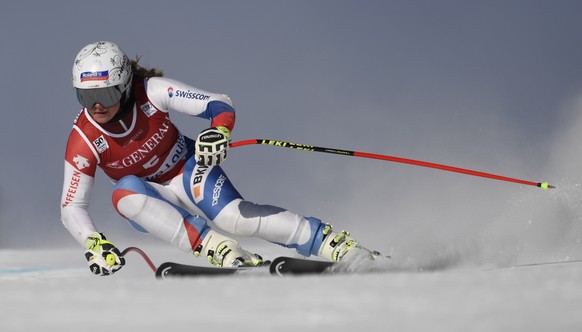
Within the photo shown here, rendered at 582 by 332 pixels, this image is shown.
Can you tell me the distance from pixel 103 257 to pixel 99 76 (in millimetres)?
850

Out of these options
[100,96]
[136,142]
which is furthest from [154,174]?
[100,96]

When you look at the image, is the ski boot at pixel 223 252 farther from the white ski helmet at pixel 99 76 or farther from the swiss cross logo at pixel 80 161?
the white ski helmet at pixel 99 76

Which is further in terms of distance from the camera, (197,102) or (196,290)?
(197,102)

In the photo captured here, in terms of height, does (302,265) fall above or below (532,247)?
below

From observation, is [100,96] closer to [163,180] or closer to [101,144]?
[101,144]

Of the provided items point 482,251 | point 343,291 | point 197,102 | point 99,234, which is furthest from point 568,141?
point 343,291

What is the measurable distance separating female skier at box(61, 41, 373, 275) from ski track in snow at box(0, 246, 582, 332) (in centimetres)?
92

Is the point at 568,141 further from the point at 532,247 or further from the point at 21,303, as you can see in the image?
the point at 21,303

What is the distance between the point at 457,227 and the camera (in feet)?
16.7

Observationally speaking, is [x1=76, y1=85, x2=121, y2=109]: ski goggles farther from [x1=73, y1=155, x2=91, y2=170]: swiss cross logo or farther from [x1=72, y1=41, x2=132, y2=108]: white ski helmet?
[x1=73, y1=155, x2=91, y2=170]: swiss cross logo

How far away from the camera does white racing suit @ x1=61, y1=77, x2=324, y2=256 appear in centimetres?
380

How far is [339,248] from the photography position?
372cm

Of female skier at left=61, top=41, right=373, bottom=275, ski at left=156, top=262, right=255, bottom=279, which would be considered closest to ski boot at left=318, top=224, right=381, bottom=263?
female skier at left=61, top=41, right=373, bottom=275

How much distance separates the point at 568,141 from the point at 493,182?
2.52ft
